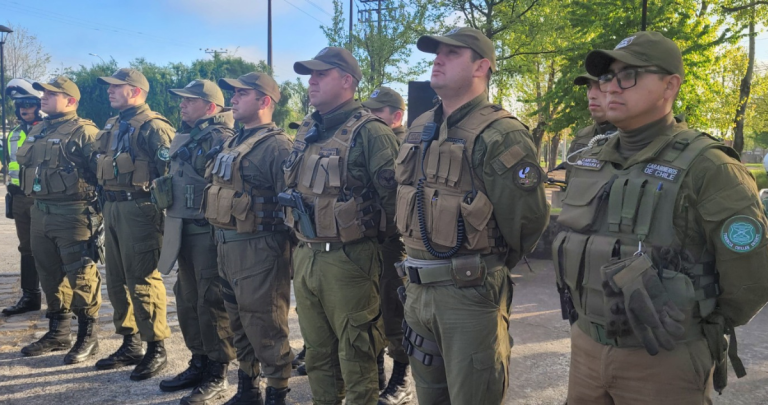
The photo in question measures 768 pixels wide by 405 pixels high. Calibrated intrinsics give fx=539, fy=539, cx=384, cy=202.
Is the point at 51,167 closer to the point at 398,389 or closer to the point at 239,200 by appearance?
the point at 239,200

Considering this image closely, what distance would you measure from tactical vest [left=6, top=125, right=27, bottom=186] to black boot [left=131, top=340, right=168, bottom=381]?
291cm

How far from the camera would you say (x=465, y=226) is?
253 centimetres

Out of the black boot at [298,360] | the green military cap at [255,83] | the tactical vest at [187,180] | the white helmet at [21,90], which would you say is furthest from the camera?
the white helmet at [21,90]

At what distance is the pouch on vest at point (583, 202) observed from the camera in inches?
84.3

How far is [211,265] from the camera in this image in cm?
420

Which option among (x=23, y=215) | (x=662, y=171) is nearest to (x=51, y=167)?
(x=23, y=215)

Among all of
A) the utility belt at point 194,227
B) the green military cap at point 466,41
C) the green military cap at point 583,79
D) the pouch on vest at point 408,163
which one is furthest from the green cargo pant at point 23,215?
the green military cap at point 583,79

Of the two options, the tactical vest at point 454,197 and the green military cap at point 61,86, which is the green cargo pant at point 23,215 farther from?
the tactical vest at point 454,197

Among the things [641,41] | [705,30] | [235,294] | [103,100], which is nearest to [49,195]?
[235,294]

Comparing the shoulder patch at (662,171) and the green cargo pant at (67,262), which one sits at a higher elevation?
the shoulder patch at (662,171)

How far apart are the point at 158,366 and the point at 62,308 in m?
1.34

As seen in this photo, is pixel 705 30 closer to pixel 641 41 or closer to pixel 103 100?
pixel 641 41

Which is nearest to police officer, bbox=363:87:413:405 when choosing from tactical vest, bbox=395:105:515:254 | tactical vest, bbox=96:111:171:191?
tactical vest, bbox=395:105:515:254

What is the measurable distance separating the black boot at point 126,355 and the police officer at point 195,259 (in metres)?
0.68
